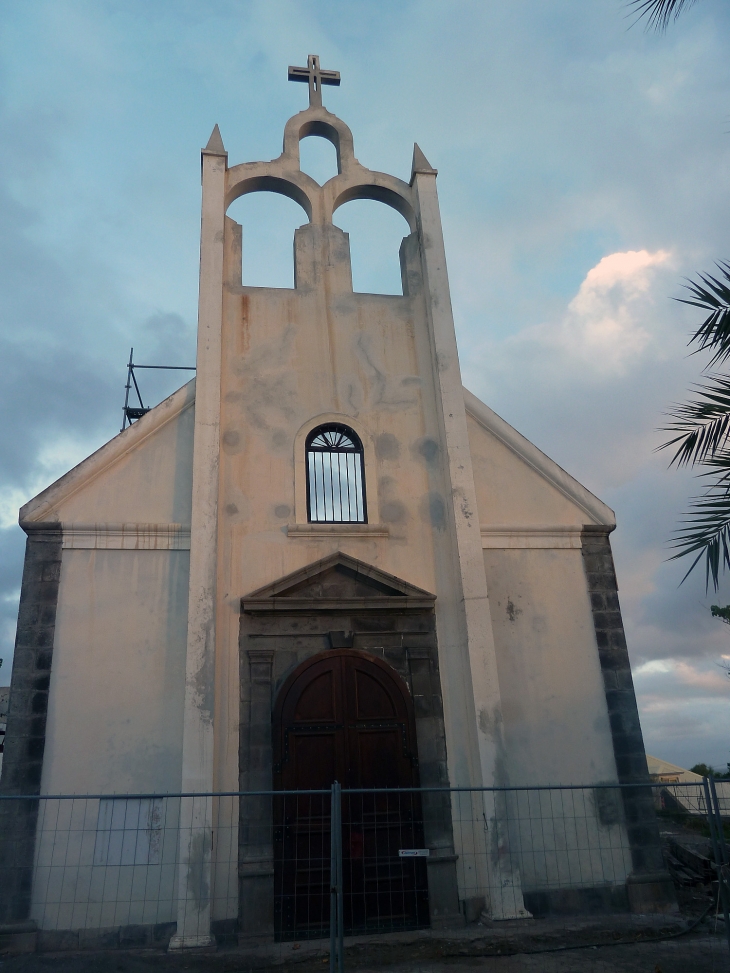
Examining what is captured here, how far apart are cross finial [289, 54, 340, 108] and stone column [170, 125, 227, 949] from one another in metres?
2.34

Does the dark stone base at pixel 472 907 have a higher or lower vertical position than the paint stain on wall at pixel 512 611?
lower

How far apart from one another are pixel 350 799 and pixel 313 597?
2449 mm

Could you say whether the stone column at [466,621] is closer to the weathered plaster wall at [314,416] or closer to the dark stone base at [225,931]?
the weathered plaster wall at [314,416]

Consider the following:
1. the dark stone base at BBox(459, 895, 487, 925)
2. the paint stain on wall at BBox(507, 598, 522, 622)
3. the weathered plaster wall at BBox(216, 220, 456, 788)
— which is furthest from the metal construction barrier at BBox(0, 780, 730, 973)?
the paint stain on wall at BBox(507, 598, 522, 622)

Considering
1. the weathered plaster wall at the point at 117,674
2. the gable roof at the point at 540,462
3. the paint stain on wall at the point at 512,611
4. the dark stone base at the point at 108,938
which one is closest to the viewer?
the dark stone base at the point at 108,938

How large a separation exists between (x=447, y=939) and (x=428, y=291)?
8.62 meters

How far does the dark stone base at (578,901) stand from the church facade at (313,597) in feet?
0.64

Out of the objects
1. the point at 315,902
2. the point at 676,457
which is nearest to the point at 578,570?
the point at 676,457

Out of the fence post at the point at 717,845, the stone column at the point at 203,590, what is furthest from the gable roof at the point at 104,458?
the fence post at the point at 717,845

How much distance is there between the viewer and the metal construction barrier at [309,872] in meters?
8.12

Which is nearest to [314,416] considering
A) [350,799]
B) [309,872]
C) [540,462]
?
[540,462]

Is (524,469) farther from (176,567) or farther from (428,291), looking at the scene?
(176,567)

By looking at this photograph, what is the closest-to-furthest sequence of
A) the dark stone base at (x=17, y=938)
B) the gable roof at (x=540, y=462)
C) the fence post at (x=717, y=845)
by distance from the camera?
the fence post at (x=717, y=845)
the dark stone base at (x=17, y=938)
the gable roof at (x=540, y=462)

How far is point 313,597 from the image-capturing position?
9617mm
